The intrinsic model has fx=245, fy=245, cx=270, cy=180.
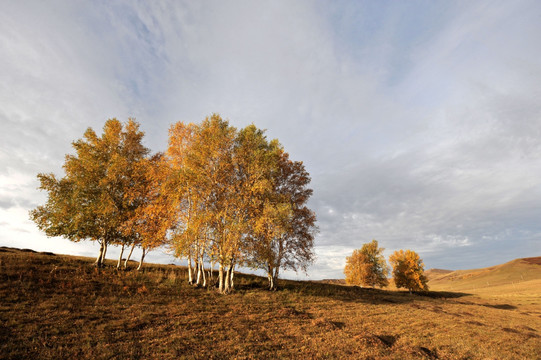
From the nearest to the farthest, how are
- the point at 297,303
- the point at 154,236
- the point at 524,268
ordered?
the point at 297,303 < the point at 154,236 < the point at 524,268

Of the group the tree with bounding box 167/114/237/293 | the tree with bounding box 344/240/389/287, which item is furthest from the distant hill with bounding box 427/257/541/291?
the tree with bounding box 167/114/237/293

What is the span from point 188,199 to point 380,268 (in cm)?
5084

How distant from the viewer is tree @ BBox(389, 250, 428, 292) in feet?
183

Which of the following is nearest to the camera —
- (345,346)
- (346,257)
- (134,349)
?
(134,349)

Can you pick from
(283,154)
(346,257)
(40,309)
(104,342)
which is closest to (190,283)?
(40,309)

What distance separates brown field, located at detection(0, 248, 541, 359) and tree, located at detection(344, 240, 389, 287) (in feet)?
118

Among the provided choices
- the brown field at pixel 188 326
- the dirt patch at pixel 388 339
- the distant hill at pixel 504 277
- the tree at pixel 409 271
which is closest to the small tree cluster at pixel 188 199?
the brown field at pixel 188 326

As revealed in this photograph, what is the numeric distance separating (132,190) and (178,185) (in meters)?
7.78

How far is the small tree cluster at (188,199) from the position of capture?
Answer: 70.7 ft

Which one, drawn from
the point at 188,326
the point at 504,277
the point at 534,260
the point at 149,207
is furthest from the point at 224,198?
the point at 534,260

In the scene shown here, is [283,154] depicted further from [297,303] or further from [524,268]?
[524,268]

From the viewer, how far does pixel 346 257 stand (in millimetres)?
61719

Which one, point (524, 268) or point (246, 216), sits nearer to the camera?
point (246, 216)

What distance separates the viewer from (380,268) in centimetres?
5656
